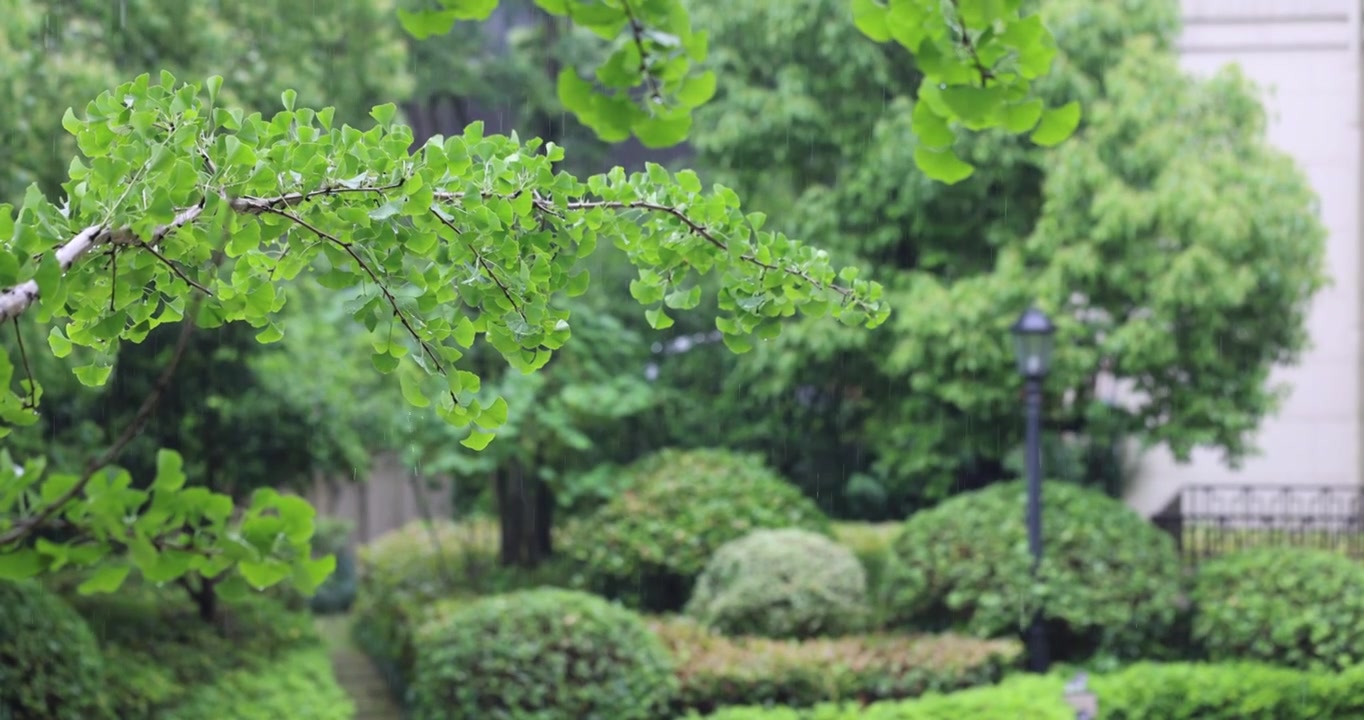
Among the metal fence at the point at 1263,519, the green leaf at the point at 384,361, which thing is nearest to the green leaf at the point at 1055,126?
the green leaf at the point at 384,361

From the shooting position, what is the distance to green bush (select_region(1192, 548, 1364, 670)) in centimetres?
876

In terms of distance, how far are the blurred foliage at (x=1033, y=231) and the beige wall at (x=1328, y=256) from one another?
3.92 meters

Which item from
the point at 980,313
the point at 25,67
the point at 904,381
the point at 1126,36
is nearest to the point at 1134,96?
the point at 1126,36

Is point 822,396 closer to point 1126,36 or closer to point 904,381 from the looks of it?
point 904,381

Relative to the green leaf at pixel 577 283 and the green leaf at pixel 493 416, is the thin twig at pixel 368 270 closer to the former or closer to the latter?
the green leaf at pixel 493 416

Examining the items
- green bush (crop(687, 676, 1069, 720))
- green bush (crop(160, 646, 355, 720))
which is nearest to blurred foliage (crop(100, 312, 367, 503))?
green bush (crop(160, 646, 355, 720))

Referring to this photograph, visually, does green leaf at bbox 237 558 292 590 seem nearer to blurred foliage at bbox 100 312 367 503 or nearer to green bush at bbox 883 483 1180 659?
blurred foliage at bbox 100 312 367 503

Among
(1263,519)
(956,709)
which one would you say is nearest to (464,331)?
(956,709)

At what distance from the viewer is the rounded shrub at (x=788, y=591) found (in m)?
8.88

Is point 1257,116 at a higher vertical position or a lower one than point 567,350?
higher

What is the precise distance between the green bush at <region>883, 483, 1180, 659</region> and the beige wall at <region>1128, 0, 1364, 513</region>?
5732 mm

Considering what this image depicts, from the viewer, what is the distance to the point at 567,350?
11266mm

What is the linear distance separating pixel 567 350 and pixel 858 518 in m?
4.33

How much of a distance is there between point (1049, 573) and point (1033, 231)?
333 centimetres
